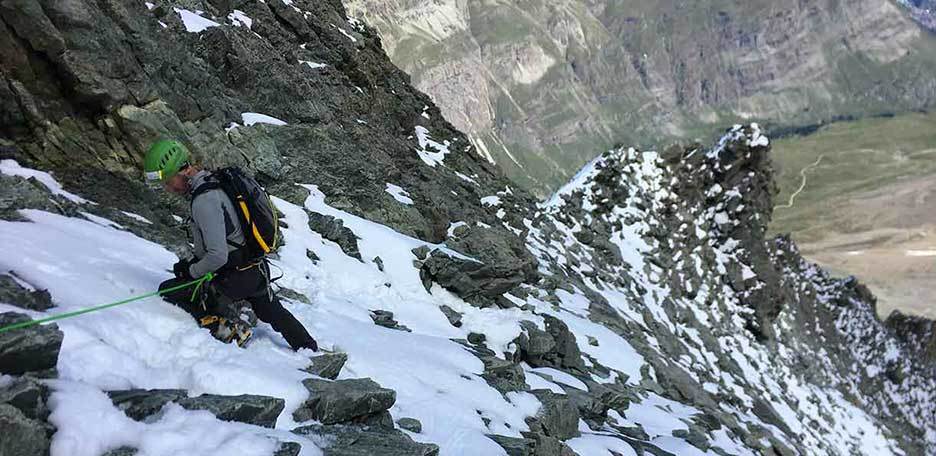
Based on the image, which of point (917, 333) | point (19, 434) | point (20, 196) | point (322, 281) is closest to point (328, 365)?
point (19, 434)

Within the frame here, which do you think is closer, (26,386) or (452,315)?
(26,386)

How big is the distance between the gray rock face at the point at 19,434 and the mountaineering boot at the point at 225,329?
100 inches

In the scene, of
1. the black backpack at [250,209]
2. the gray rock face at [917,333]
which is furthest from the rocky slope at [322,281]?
the gray rock face at [917,333]

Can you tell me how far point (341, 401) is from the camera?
21.7ft

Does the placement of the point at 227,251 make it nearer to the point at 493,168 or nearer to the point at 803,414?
the point at 493,168

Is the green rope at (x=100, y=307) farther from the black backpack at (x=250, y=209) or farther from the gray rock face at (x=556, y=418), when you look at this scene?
the gray rock face at (x=556, y=418)

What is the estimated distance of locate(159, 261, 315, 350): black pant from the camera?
23.2 ft

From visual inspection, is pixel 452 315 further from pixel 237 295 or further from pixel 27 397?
pixel 27 397

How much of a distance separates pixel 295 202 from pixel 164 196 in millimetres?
4011

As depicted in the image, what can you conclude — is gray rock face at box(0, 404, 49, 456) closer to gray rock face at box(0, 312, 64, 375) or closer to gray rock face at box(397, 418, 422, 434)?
gray rock face at box(0, 312, 64, 375)

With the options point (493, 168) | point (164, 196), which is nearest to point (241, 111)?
point (164, 196)

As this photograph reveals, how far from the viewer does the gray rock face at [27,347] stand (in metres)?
4.87

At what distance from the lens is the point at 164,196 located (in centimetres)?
1138

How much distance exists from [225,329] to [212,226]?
132 centimetres
